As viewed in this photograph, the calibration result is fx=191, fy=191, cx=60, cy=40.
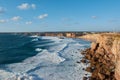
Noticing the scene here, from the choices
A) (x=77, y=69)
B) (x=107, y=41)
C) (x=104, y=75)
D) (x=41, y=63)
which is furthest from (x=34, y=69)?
(x=107, y=41)

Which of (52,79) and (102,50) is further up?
(102,50)

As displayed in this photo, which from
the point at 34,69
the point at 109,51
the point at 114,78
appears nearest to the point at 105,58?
the point at 109,51

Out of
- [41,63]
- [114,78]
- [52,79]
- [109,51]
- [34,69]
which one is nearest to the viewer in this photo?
[114,78]

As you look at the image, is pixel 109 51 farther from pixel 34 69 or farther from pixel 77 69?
pixel 34 69

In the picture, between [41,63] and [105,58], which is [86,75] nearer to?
[105,58]

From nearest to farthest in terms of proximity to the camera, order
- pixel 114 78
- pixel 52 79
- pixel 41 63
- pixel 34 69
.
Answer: pixel 114 78
pixel 52 79
pixel 34 69
pixel 41 63

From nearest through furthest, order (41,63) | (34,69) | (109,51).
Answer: (34,69)
(109,51)
(41,63)

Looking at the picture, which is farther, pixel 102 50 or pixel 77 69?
pixel 102 50

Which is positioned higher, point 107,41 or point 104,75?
point 107,41

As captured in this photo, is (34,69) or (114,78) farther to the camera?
(34,69)
